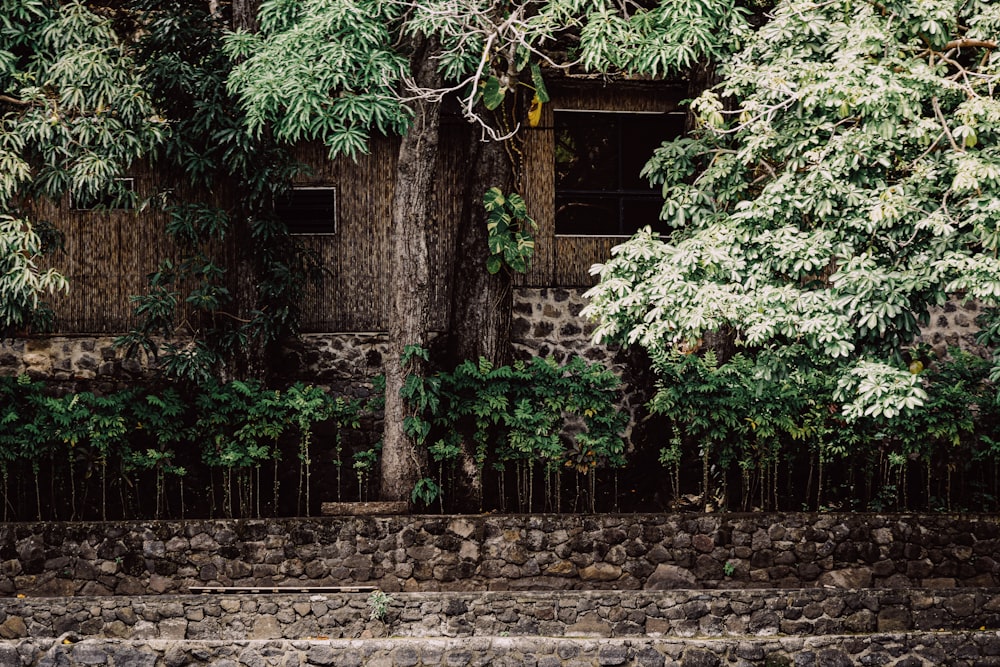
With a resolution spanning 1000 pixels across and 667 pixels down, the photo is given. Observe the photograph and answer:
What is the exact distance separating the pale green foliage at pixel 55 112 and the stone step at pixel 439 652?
135 inches

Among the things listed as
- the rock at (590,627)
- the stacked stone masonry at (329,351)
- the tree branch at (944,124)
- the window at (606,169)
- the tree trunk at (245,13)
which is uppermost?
the tree trunk at (245,13)

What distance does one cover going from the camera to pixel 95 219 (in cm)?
1497

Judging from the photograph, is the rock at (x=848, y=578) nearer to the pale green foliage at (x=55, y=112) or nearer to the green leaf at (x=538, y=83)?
Result: the green leaf at (x=538, y=83)

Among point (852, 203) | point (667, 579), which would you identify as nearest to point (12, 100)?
point (852, 203)

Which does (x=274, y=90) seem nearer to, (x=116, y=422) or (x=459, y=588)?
(x=116, y=422)

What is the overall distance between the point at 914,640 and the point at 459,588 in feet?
15.7

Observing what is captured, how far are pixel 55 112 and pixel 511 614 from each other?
688 cm

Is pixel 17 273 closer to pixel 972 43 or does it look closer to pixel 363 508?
pixel 363 508

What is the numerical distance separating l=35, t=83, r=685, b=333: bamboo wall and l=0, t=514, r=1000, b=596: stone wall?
3496 mm

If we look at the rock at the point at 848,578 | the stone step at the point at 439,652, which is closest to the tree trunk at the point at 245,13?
the stone step at the point at 439,652

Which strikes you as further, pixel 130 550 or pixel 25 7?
pixel 130 550

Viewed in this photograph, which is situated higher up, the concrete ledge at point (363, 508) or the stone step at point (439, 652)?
the concrete ledge at point (363, 508)

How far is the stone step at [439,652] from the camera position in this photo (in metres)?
11.8

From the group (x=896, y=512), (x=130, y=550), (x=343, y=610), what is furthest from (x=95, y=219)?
(x=896, y=512)
